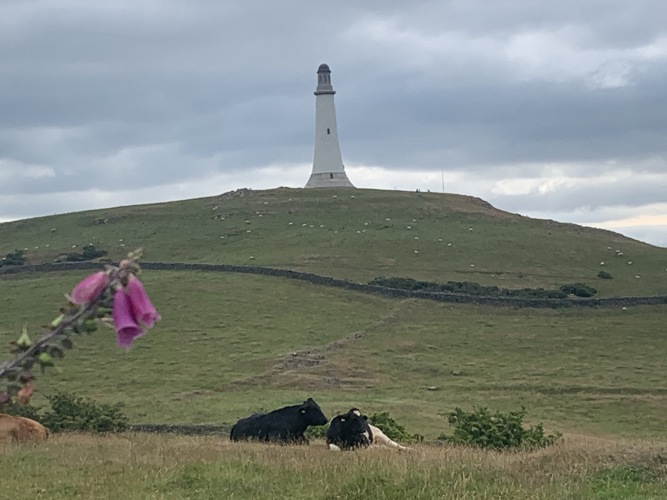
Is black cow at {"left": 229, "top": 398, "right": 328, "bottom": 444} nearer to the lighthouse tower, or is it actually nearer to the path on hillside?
the path on hillside

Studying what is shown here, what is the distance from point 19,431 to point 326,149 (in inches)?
3902

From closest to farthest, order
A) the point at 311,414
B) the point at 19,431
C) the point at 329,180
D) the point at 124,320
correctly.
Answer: the point at 124,320 < the point at 19,431 < the point at 311,414 < the point at 329,180

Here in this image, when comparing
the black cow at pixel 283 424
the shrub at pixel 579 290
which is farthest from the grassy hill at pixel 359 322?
the black cow at pixel 283 424

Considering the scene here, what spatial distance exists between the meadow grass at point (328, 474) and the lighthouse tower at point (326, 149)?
330ft

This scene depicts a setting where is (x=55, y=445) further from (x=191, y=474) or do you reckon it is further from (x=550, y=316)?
(x=550, y=316)

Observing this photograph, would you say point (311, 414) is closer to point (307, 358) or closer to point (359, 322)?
point (307, 358)

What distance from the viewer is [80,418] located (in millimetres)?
25484

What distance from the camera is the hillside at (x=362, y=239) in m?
71.4

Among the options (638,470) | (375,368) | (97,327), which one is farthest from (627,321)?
(97,327)

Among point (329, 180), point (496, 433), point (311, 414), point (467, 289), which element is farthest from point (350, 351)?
point (329, 180)

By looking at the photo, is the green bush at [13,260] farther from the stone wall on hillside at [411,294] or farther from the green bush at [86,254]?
the stone wall on hillside at [411,294]

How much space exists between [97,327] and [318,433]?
2171 centimetres

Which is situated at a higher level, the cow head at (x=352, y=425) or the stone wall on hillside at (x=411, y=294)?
the stone wall on hillside at (x=411, y=294)

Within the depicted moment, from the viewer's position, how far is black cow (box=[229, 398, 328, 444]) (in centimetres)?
2178
